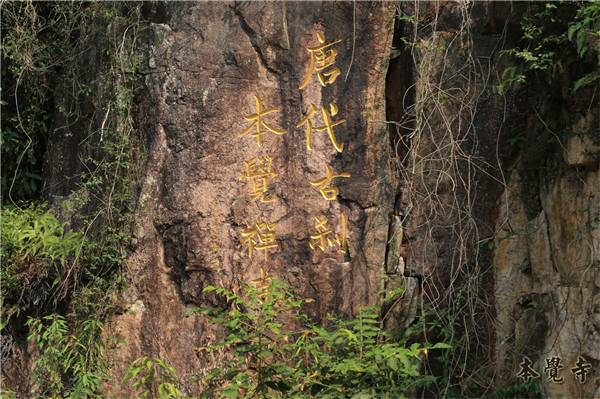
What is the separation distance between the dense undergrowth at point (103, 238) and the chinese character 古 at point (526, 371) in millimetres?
81

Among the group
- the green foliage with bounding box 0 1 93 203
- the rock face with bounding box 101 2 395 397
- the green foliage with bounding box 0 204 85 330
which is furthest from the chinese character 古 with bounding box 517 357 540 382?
the green foliage with bounding box 0 1 93 203

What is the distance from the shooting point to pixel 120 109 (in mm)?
4387

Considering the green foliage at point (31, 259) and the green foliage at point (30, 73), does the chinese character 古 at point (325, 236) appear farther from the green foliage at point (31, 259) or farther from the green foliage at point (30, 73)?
the green foliage at point (30, 73)

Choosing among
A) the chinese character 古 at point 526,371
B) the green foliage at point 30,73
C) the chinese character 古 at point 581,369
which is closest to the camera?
the chinese character 古 at point 581,369

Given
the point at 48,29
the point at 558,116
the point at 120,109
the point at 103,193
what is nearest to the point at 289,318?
the point at 103,193

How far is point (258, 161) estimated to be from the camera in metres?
4.30

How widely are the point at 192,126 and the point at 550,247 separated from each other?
8.09ft

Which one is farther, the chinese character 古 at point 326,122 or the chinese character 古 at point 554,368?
the chinese character 古 at point 326,122

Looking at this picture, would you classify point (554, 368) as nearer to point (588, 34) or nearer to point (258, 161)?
point (588, 34)

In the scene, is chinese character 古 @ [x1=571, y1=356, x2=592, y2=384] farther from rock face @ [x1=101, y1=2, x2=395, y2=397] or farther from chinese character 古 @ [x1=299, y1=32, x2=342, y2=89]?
chinese character 古 @ [x1=299, y1=32, x2=342, y2=89]

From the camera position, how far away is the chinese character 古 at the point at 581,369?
3.73 metres

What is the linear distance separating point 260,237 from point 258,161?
509 mm

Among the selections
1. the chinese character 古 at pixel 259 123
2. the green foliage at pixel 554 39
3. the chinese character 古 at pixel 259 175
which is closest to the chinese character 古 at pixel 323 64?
the chinese character 古 at pixel 259 123

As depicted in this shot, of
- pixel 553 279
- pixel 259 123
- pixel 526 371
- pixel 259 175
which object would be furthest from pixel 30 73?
pixel 526 371
